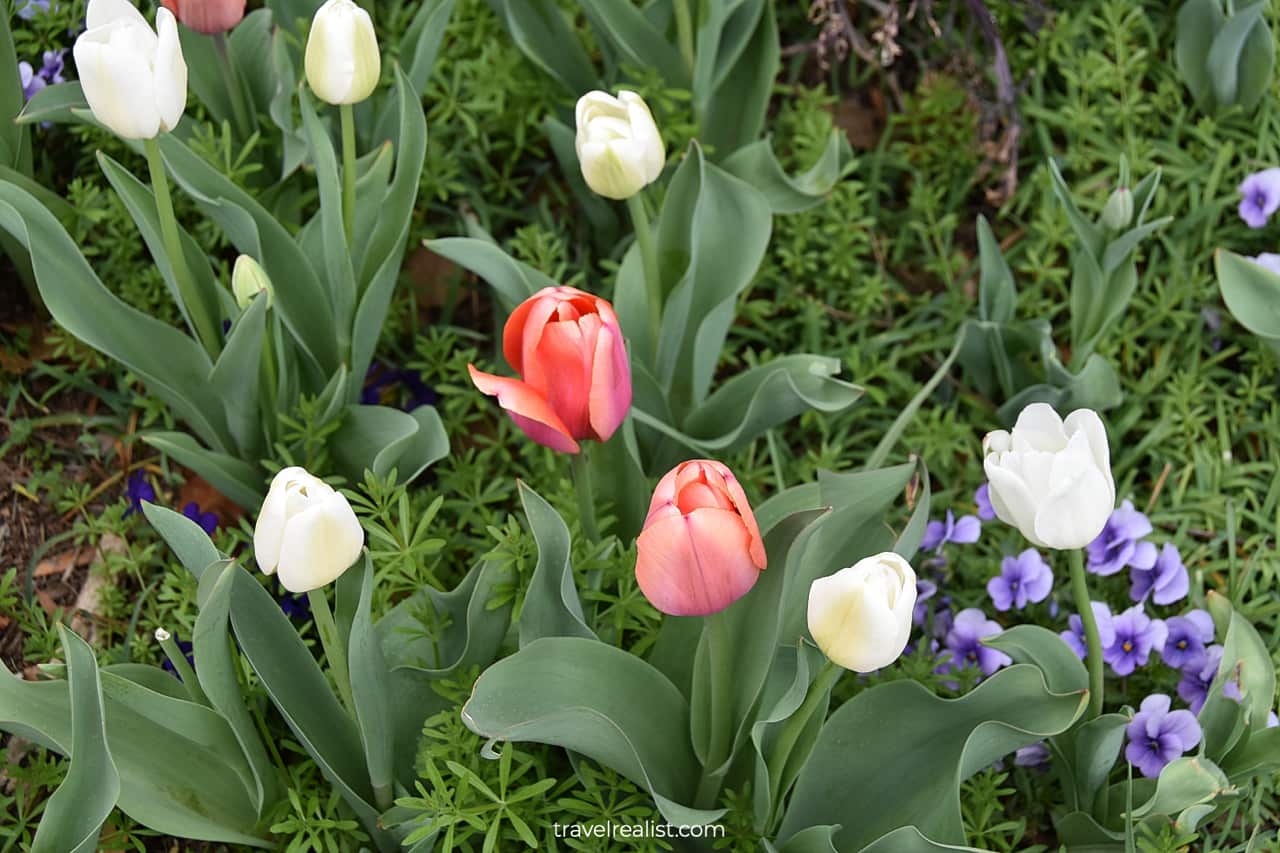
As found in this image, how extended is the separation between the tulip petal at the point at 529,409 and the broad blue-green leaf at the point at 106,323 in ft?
1.83

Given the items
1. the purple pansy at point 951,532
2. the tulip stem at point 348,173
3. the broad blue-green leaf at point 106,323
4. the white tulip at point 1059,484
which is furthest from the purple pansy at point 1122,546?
the broad blue-green leaf at point 106,323

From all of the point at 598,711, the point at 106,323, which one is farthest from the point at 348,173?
the point at 598,711

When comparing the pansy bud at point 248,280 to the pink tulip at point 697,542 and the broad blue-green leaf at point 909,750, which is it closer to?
the pink tulip at point 697,542

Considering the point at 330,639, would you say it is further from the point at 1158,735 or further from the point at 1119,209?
the point at 1119,209

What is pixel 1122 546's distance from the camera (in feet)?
5.59

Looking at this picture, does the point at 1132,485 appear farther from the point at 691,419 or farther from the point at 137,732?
the point at 137,732

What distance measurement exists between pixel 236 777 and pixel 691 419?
72 cm

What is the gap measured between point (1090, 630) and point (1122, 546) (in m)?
0.34

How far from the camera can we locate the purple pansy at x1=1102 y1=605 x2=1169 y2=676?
1616mm

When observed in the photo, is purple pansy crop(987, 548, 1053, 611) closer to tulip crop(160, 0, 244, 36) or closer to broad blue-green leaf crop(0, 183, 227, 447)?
broad blue-green leaf crop(0, 183, 227, 447)

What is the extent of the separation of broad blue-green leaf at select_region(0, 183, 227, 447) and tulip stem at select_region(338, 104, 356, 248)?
0.24 m

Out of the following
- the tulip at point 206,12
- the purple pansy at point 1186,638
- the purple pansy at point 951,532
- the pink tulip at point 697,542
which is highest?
the tulip at point 206,12

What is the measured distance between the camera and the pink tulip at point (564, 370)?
1214 millimetres

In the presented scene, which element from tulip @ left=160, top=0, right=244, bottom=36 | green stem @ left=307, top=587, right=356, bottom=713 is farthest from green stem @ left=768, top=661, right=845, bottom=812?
tulip @ left=160, top=0, right=244, bottom=36
